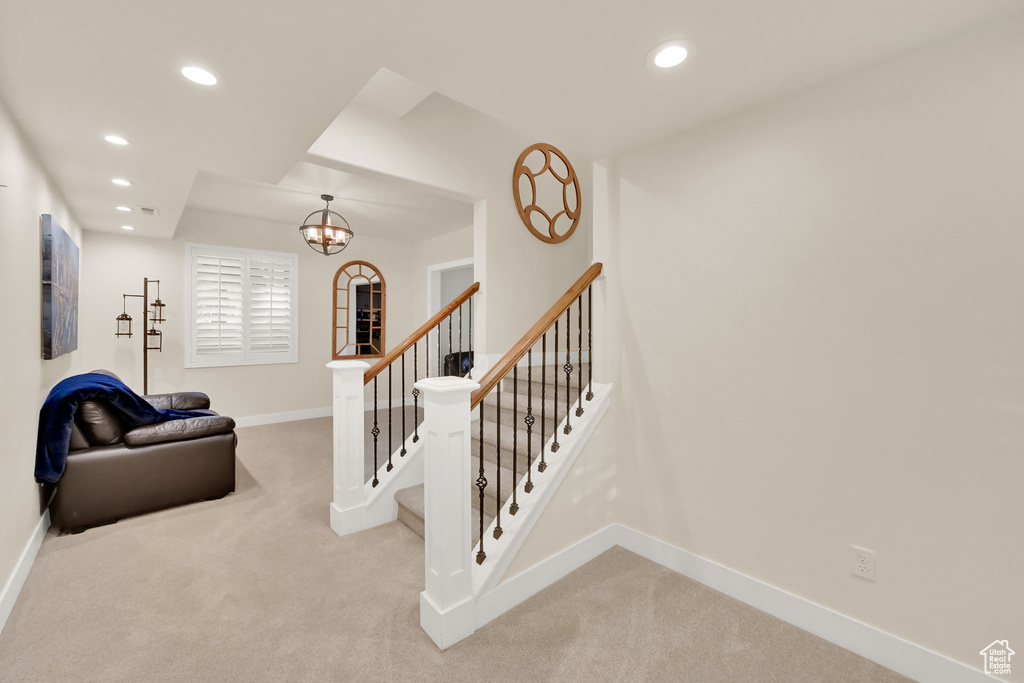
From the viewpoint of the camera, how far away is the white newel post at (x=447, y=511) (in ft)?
5.43

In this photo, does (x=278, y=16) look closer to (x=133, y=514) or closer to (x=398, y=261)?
(x=133, y=514)

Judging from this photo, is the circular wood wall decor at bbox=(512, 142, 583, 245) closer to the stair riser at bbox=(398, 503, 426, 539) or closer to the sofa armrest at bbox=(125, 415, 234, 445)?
the stair riser at bbox=(398, 503, 426, 539)

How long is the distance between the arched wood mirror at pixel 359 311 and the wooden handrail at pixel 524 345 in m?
4.38

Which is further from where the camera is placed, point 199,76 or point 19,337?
point 19,337

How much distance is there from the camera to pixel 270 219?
5.30 m

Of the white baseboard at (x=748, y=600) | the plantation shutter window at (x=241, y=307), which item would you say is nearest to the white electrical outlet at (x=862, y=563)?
the white baseboard at (x=748, y=600)

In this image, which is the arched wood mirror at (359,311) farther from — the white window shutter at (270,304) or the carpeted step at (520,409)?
the carpeted step at (520,409)

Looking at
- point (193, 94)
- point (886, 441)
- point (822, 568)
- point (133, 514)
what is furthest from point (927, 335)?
point (133, 514)

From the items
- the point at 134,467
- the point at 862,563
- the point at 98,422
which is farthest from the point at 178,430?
the point at 862,563

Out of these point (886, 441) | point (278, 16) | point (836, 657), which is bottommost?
point (836, 657)

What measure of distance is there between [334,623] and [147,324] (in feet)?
14.8

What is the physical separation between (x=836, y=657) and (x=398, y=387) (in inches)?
221

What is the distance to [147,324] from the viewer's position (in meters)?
4.64

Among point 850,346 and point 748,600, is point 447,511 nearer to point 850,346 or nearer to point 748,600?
point 748,600
